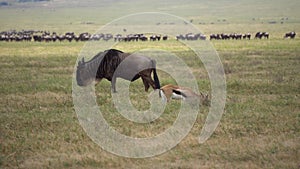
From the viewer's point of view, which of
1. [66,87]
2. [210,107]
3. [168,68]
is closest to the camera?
[210,107]

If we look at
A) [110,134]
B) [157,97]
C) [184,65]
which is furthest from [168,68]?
[110,134]

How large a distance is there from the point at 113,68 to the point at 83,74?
78 centimetres

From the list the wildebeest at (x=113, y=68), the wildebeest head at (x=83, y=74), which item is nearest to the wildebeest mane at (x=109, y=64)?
the wildebeest at (x=113, y=68)

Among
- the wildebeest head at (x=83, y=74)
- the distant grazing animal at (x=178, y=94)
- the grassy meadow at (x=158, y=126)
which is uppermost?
the wildebeest head at (x=83, y=74)

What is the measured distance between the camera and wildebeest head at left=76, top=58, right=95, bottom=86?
41.4 feet

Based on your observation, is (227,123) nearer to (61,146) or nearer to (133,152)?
(133,152)

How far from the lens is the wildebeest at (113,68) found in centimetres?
1262

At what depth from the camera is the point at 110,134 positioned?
9.05m

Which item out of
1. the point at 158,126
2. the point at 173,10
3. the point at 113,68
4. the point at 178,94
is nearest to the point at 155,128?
the point at 158,126

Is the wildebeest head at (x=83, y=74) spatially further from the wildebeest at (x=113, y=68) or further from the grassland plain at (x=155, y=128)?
the grassland plain at (x=155, y=128)

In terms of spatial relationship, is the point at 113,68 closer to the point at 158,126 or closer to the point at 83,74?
the point at 83,74

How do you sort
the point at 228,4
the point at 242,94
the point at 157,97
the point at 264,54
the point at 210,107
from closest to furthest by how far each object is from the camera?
the point at 210,107, the point at 157,97, the point at 242,94, the point at 264,54, the point at 228,4

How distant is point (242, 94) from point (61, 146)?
20.6 ft

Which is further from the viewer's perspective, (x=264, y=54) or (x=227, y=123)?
(x=264, y=54)
